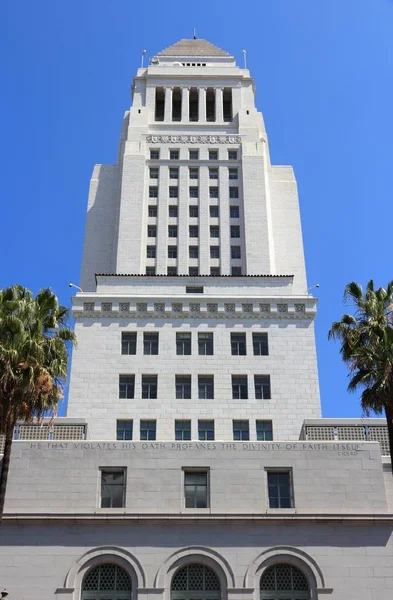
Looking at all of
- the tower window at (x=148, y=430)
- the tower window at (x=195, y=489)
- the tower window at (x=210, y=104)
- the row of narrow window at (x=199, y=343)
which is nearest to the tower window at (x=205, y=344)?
the row of narrow window at (x=199, y=343)

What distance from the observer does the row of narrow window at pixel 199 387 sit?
5119 cm

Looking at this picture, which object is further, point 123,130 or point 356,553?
point 123,130

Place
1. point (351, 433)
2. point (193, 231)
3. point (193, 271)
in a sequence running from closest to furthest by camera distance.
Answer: point (351, 433) < point (193, 271) < point (193, 231)

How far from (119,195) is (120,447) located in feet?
118

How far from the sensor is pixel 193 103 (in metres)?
75.9

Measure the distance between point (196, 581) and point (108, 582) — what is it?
358cm

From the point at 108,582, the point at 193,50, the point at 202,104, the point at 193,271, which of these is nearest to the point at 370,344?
the point at 108,582

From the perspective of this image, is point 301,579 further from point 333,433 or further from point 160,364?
point 160,364

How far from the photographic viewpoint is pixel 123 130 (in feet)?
240

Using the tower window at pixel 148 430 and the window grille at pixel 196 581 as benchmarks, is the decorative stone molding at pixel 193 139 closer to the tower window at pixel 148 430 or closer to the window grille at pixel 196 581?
the tower window at pixel 148 430

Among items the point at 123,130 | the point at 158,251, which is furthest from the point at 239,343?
the point at 123,130

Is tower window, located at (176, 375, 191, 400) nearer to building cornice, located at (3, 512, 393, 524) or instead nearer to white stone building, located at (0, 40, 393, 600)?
white stone building, located at (0, 40, 393, 600)

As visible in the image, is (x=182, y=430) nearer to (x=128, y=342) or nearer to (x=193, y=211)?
(x=128, y=342)

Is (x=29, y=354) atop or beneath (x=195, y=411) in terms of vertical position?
beneath
